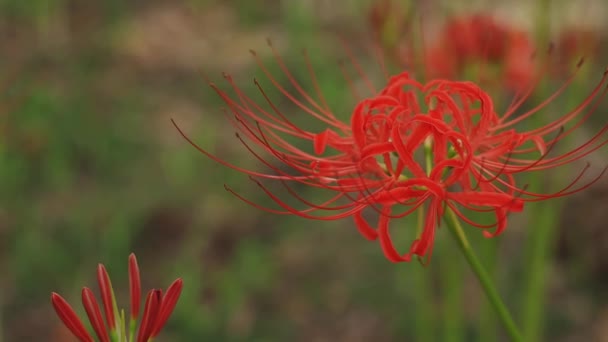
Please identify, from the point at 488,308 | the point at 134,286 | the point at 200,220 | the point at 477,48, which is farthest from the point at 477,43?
the point at 200,220

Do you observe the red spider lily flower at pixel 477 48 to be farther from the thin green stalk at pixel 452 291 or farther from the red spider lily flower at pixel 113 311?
the red spider lily flower at pixel 113 311

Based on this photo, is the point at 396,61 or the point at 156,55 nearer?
the point at 396,61

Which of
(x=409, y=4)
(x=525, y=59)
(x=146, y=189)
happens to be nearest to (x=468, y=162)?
(x=409, y=4)

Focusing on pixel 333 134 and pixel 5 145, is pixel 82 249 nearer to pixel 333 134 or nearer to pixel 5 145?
pixel 5 145

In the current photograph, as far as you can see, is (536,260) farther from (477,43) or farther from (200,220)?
(200,220)

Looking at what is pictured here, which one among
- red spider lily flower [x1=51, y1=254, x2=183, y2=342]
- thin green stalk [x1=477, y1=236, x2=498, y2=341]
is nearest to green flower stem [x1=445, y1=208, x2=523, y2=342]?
red spider lily flower [x1=51, y1=254, x2=183, y2=342]

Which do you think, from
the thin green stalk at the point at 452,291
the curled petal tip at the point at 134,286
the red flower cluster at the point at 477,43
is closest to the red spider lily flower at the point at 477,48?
the red flower cluster at the point at 477,43
